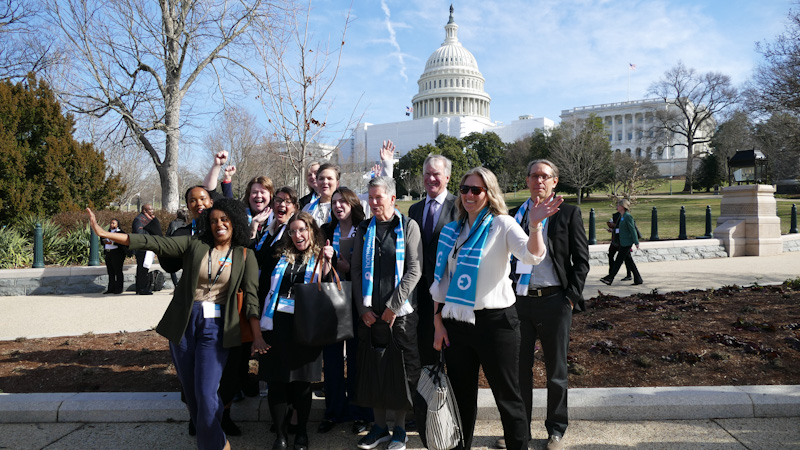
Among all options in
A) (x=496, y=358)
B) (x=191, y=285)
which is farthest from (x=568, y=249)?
(x=191, y=285)

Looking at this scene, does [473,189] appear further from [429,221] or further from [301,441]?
[301,441]

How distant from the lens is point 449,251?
10.8ft

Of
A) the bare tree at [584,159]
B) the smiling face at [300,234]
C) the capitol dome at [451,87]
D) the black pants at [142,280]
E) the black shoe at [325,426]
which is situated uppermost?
the capitol dome at [451,87]

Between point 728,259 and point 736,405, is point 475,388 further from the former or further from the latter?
point 728,259

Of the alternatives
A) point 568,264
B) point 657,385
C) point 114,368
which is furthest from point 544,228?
point 114,368

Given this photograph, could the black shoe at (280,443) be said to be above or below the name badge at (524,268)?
below

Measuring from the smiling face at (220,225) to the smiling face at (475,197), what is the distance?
1.57 metres

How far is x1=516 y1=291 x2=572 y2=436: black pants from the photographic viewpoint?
11.7 ft

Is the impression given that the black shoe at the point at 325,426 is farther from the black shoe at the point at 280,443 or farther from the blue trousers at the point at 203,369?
the blue trousers at the point at 203,369

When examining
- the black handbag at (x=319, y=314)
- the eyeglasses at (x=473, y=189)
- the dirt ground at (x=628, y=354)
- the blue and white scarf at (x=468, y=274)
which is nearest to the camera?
the blue and white scarf at (x=468, y=274)

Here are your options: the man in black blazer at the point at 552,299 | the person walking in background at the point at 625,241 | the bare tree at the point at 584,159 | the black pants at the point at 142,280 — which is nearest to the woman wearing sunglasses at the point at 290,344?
the man in black blazer at the point at 552,299

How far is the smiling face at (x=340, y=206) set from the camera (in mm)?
4062

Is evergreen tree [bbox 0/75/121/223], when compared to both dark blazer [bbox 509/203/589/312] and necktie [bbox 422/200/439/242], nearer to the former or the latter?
necktie [bbox 422/200/439/242]

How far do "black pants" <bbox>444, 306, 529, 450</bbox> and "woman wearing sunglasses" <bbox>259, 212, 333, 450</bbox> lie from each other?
1020mm
